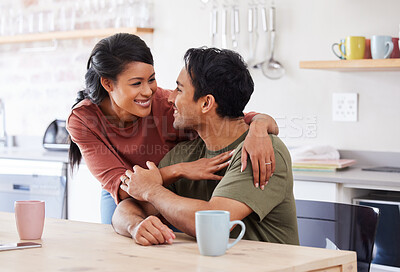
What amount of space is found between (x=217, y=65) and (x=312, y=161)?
1.34 meters

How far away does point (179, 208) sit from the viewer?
1.54 m

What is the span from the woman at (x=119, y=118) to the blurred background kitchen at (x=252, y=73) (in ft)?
2.91

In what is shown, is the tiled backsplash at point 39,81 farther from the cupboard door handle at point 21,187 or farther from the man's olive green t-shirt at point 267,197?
the man's olive green t-shirt at point 267,197

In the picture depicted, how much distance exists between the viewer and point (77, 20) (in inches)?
166

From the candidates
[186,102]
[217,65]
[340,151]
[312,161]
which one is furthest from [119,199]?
[340,151]

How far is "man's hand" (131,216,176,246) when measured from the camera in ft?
4.63

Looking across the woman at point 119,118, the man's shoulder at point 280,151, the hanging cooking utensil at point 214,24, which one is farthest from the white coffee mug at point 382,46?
the man's shoulder at point 280,151

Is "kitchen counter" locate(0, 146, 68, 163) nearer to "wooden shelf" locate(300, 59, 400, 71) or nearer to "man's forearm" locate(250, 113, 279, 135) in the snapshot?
"wooden shelf" locate(300, 59, 400, 71)

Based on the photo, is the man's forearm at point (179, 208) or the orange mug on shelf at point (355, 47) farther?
the orange mug on shelf at point (355, 47)

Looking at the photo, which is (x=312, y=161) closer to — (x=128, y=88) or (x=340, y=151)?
(x=340, y=151)

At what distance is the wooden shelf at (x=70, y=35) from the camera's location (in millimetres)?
3774

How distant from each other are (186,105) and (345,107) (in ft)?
5.24

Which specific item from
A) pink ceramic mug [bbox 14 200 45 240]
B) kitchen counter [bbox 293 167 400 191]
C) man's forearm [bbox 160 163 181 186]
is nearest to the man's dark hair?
man's forearm [bbox 160 163 181 186]

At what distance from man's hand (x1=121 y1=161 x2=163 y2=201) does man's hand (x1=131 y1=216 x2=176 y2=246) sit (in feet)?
0.64
